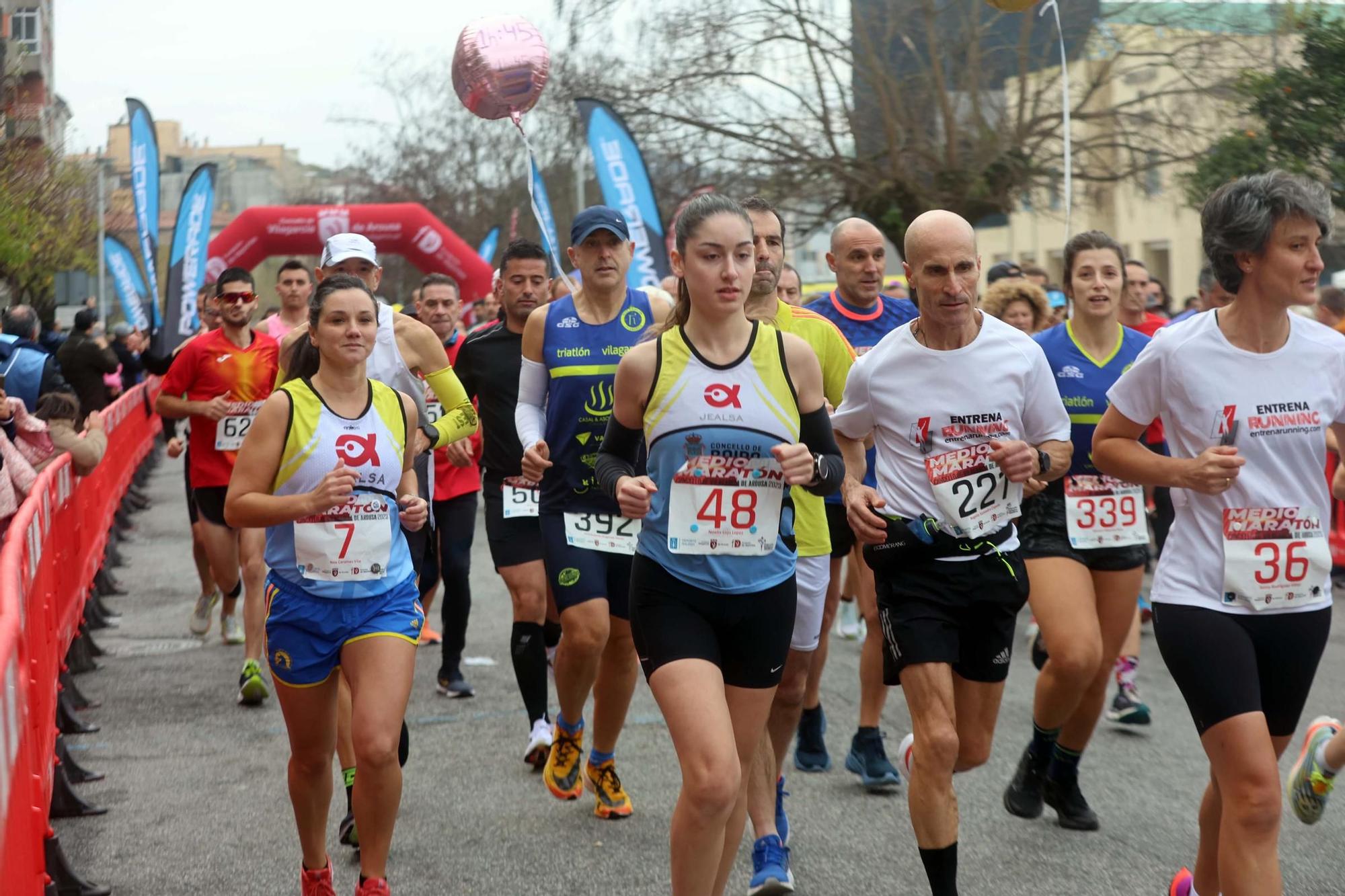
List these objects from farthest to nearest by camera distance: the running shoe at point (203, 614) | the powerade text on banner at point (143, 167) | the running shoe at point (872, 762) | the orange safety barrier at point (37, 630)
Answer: the powerade text on banner at point (143, 167), the running shoe at point (203, 614), the running shoe at point (872, 762), the orange safety barrier at point (37, 630)

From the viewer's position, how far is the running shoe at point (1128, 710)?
7.50m

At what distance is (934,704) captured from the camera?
14.7 ft

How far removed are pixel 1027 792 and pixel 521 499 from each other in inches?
96.9

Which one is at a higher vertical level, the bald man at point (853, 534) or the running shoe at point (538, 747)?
the bald man at point (853, 534)

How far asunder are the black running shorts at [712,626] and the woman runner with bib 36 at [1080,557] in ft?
5.59

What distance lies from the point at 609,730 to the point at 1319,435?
2899 mm

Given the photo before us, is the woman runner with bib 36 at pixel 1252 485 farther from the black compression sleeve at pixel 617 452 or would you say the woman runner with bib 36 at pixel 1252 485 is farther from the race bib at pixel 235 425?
the race bib at pixel 235 425

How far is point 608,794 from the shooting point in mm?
6039

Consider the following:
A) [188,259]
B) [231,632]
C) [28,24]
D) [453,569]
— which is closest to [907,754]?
[453,569]

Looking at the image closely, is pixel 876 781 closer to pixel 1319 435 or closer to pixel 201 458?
pixel 1319 435

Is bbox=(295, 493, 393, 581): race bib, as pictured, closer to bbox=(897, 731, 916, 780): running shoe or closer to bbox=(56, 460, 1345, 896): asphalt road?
bbox=(56, 460, 1345, 896): asphalt road

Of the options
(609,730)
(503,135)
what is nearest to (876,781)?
(609,730)

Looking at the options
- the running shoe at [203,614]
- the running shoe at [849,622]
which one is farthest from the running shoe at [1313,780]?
the running shoe at [203,614]

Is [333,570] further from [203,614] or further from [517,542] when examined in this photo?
[203,614]
